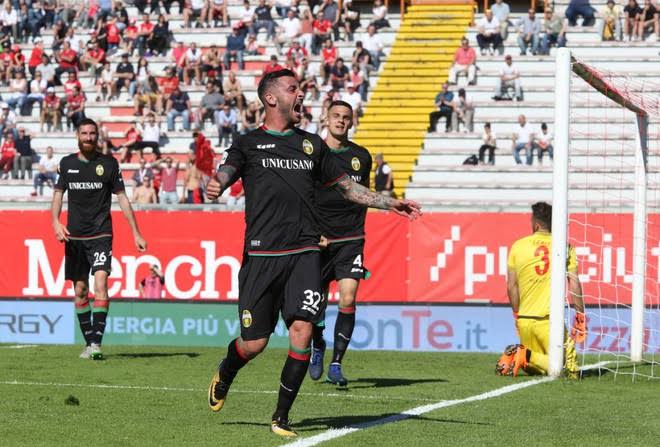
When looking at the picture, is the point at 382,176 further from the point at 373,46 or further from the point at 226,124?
the point at 373,46

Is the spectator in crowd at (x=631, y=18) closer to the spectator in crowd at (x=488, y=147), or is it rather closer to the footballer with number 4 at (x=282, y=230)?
the spectator in crowd at (x=488, y=147)

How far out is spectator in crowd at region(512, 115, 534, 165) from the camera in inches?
1081

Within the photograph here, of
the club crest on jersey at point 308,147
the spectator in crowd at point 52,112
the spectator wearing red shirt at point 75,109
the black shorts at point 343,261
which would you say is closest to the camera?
the club crest on jersey at point 308,147

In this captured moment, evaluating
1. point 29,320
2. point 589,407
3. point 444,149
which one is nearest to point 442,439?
point 589,407

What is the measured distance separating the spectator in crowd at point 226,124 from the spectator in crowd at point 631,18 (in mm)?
8720

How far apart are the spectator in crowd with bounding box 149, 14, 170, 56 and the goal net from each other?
39.7 feet

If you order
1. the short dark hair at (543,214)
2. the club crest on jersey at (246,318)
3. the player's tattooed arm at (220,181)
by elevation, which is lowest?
the short dark hair at (543,214)

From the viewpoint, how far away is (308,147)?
859 centimetres

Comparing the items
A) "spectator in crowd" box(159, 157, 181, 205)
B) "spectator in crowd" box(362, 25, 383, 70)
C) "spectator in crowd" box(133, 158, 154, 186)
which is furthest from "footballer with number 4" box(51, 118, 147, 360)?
"spectator in crowd" box(362, 25, 383, 70)

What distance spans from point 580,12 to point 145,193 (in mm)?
10931

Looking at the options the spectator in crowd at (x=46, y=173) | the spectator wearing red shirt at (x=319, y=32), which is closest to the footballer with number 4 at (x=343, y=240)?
the spectator in crowd at (x=46, y=173)

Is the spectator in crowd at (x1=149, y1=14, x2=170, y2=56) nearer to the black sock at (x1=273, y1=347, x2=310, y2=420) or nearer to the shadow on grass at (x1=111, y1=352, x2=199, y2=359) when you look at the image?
the shadow on grass at (x1=111, y1=352, x2=199, y2=359)

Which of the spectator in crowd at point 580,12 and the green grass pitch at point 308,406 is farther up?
the spectator in crowd at point 580,12

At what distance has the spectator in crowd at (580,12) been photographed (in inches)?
1217
